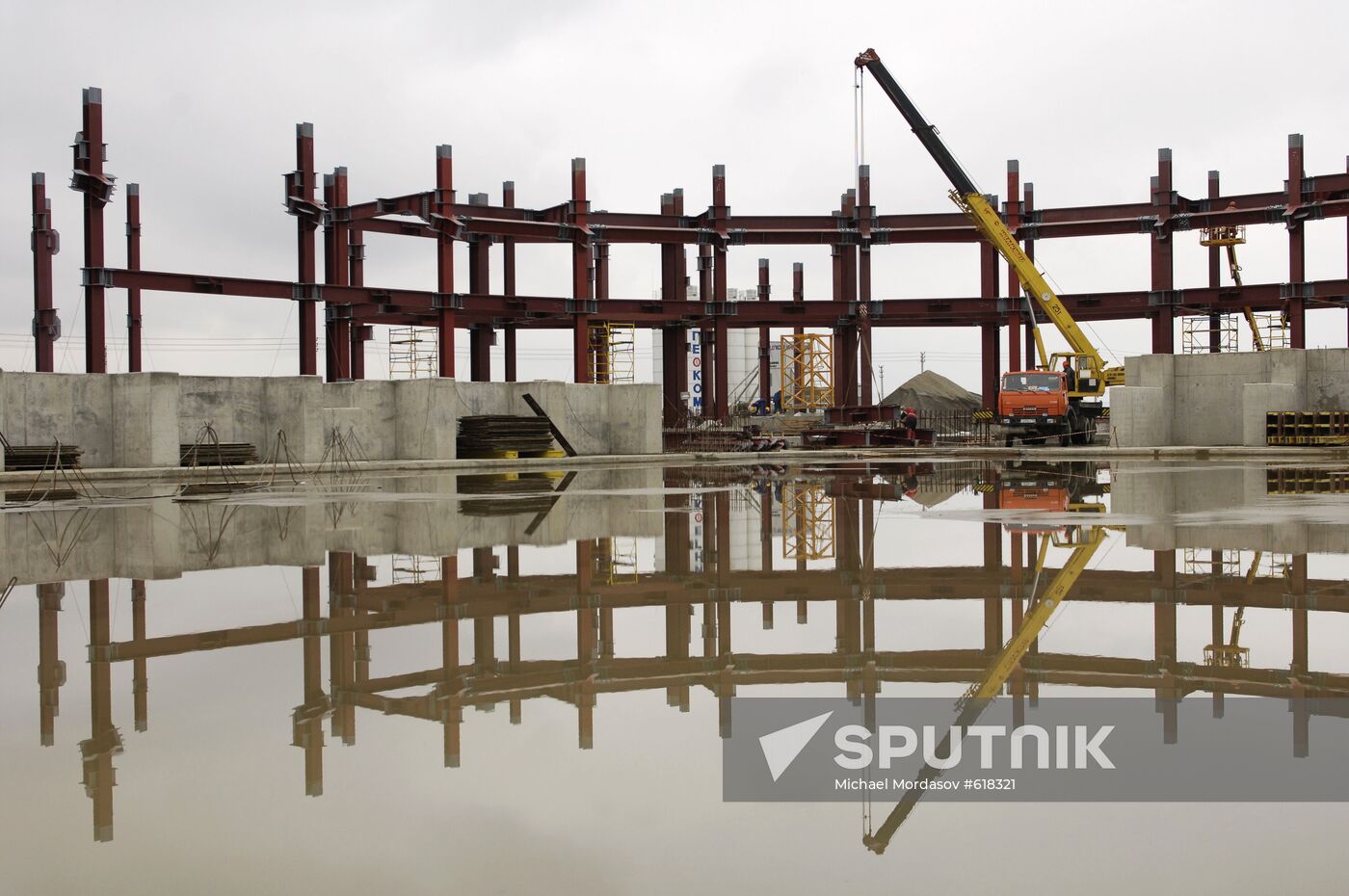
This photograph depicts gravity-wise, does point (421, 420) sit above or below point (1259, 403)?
below

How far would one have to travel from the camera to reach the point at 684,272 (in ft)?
160

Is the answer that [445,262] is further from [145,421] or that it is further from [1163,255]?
[1163,255]

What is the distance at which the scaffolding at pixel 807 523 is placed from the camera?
1053cm

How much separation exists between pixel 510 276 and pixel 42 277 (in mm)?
16840

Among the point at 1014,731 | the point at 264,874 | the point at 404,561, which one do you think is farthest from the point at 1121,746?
the point at 404,561

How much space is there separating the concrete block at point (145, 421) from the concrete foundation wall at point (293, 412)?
0.02m

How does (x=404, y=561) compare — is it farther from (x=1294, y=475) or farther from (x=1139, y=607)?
(x=1294, y=475)

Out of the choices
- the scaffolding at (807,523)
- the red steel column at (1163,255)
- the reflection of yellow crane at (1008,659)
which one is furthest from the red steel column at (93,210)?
the red steel column at (1163,255)

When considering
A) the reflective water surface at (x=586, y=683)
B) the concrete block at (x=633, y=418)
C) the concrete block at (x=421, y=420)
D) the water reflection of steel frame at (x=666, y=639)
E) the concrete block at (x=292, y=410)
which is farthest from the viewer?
the concrete block at (x=633, y=418)

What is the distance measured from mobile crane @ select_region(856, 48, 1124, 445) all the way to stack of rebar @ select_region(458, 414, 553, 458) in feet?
53.7

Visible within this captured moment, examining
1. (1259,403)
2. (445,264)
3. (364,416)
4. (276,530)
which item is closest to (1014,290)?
(1259,403)

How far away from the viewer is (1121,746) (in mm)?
4285

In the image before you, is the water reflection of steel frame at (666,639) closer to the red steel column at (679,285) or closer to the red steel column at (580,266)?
the red steel column at (580,266)

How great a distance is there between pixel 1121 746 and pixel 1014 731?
39 cm
